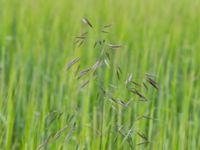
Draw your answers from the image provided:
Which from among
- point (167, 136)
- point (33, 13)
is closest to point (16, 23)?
point (33, 13)

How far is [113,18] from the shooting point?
103 inches

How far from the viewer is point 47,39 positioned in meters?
2.40

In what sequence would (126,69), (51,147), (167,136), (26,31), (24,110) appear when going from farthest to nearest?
1. (26,31)
2. (126,69)
3. (24,110)
4. (167,136)
5. (51,147)

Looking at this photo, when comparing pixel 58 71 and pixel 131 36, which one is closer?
pixel 58 71

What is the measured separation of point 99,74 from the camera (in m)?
2.01

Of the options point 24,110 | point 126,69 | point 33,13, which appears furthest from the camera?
point 33,13

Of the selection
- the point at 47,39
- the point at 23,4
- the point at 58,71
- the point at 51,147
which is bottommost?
the point at 51,147

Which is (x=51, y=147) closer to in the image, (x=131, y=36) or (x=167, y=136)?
(x=167, y=136)

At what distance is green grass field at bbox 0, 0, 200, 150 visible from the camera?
142 centimetres

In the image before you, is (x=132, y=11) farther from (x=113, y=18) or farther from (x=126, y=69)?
(x=126, y=69)

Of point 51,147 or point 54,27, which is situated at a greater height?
point 54,27

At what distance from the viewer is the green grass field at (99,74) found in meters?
1.42

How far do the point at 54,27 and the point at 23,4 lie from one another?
351 mm

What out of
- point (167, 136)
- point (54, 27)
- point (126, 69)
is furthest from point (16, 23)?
point (167, 136)
